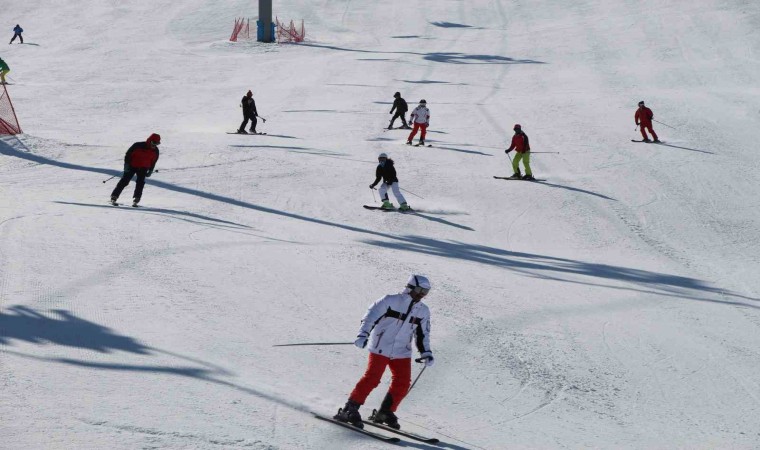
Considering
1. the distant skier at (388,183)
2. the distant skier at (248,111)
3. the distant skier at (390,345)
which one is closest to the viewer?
the distant skier at (390,345)

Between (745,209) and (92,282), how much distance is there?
13921 mm

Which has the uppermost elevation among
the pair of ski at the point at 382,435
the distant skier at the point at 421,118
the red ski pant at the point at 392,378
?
the distant skier at the point at 421,118

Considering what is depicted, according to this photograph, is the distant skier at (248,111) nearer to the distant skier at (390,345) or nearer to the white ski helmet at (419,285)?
the distant skier at (390,345)

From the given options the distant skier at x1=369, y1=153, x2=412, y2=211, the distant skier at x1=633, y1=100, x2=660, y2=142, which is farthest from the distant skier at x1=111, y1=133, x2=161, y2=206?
the distant skier at x1=633, y1=100, x2=660, y2=142

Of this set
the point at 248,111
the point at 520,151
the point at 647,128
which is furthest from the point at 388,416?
the point at 647,128

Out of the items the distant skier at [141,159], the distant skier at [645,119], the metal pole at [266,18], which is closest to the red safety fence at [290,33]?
the metal pole at [266,18]

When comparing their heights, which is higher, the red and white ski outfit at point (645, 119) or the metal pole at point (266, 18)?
the metal pole at point (266, 18)

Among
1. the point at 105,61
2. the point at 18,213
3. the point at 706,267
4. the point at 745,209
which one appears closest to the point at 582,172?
the point at 745,209

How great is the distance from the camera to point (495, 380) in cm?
960

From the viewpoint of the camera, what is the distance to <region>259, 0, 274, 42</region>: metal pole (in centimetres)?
4816

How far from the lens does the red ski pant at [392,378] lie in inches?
314

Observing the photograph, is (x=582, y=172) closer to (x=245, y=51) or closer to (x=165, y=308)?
(x=165, y=308)

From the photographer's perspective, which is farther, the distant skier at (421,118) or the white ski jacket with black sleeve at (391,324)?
the distant skier at (421,118)

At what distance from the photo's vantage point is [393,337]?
26.0 feet
